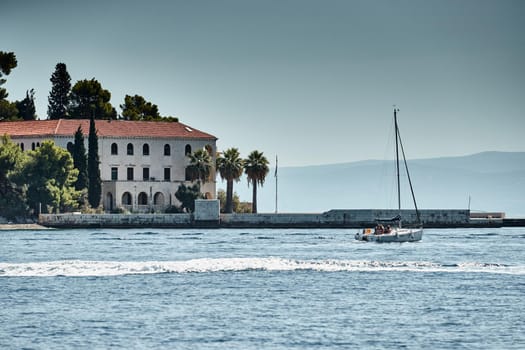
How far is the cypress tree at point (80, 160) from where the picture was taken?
12231cm

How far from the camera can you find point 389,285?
4909 cm

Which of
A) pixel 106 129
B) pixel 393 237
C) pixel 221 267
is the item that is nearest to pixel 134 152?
pixel 106 129

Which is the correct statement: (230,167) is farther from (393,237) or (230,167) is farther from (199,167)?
(393,237)

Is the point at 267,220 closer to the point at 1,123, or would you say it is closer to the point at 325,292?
the point at 1,123

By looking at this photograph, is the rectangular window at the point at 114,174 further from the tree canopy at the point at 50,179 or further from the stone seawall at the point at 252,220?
the stone seawall at the point at 252,220

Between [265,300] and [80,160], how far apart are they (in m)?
81.1

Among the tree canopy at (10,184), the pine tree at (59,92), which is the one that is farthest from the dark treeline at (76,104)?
the tree canopy at (10,184)

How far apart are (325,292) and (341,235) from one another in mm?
51977

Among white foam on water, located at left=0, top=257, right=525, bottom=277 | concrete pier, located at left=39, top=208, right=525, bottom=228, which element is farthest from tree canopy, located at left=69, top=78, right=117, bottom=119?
white foam on water, located at left=0, top=257, right=525, bottom=277

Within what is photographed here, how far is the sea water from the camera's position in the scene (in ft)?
117

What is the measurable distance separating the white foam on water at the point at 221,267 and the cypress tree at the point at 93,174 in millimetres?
63301

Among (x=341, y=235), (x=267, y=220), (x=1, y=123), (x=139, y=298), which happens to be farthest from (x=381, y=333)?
(x=1, y=123)

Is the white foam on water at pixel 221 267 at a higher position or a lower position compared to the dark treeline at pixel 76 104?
lower

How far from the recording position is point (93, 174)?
12281 cm
